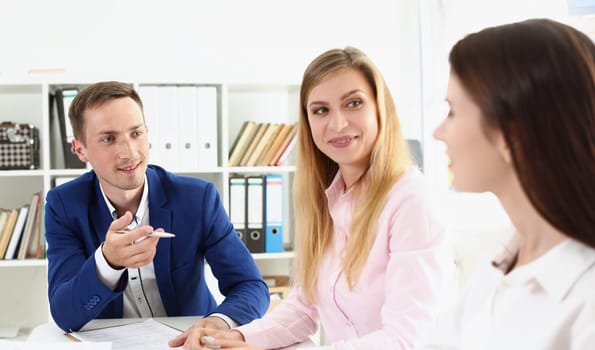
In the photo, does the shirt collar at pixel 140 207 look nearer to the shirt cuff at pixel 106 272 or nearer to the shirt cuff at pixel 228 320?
the shirt cuff at pixel 106 272

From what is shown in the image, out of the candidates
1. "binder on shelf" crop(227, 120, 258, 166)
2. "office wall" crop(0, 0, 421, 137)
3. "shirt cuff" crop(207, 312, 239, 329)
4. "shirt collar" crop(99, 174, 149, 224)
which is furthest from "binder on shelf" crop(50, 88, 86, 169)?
"shirt cuff" crop(207, 312, 239, 329)

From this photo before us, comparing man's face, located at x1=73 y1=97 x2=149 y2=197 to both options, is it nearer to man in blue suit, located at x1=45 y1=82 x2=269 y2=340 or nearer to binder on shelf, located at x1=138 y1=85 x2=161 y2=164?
man in blue suit, located at x1=45 y1=82 x2=269 y2=340

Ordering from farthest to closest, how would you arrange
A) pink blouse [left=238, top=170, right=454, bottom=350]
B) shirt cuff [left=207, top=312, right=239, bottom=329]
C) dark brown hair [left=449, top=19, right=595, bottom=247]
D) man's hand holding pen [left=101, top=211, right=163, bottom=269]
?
shirt cuff [left=207, top=312, right=239, bottom=329]
man's hand holding pen [left=101, top=211, right=163, bottom=269]
pink blouse [left=238, top=170, right=454, bottom=350]
dark brown hair [left=449, top=19, right=595, bottom=247]

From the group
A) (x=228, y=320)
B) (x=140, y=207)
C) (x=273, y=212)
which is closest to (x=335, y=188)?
(x=228, y=320)

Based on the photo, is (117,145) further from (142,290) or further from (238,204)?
(238,204)

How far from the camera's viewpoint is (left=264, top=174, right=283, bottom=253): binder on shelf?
10.5ft

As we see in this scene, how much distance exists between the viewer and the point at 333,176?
1625 millimetres

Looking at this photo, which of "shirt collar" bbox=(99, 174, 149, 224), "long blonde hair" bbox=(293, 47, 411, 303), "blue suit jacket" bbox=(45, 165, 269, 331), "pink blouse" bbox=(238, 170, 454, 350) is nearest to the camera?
"pink blouse" bbox=(238, 170, 454, 350)

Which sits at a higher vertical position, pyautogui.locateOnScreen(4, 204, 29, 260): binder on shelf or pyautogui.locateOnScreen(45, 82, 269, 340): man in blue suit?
pyautogui.locateOnScreen(45, 82, 269, 340): man in blue suit

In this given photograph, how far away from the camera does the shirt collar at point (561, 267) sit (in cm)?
72

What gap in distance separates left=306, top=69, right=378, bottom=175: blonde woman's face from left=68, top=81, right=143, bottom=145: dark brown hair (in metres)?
0.77

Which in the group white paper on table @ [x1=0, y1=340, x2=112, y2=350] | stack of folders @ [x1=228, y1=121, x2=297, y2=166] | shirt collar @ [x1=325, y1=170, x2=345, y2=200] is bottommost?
white paper on table @ [x1=0, y1=340, x2=112, y2=350]

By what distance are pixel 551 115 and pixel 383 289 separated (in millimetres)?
715

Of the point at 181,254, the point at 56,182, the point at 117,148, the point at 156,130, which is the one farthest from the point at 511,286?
the point at 56,182
